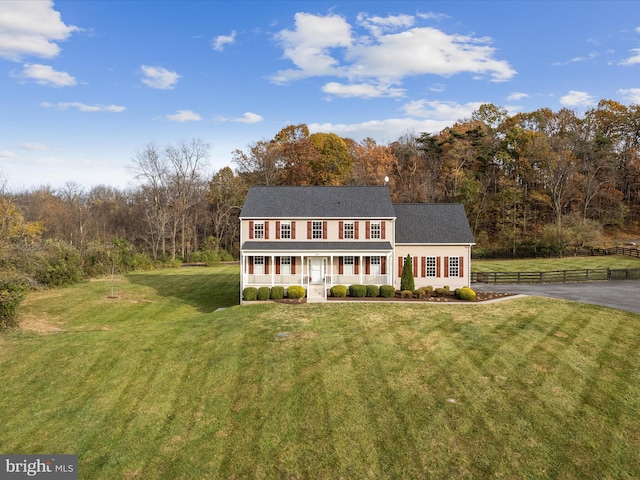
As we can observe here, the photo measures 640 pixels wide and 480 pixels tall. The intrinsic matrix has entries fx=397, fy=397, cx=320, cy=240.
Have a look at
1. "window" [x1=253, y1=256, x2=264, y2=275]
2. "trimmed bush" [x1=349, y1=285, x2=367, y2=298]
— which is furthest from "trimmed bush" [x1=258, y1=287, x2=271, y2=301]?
"trimmed bush" [x1=349, y1=285, x2=367, y2=298]

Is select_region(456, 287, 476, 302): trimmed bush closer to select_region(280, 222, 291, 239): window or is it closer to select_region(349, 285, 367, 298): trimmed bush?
Answer: select_region(349, 285, 367, 298): trimmed bush

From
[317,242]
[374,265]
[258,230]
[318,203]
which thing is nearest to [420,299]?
[374,265]

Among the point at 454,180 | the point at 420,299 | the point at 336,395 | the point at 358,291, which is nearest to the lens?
the point at 336,395

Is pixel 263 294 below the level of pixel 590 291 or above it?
above

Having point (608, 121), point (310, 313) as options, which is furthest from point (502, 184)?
point (310, 313)

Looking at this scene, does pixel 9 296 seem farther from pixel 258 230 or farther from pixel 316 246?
pixel 316 246

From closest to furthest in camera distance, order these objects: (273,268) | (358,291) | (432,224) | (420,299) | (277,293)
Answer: (420,299) < (277,293) < (358,291) < (273,268) < (432,224)

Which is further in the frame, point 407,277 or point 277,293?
point 407,277
